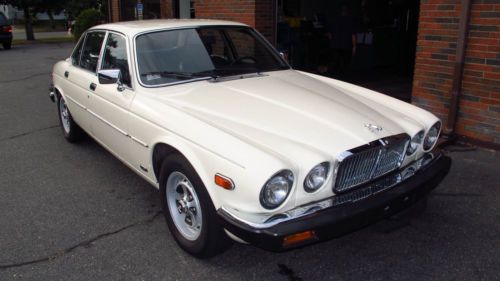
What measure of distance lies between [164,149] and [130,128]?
61cm

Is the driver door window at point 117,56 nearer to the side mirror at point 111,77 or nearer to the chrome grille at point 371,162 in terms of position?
the side mirror at point 111,77

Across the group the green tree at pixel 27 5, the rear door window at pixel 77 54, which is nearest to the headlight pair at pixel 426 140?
the rear door window at pixel 77 54

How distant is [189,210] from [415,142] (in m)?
1.72

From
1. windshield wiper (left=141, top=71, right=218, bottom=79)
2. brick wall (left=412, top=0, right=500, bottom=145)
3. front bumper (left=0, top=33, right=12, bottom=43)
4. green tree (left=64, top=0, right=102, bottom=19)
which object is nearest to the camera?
windshield wiper (left=141, top=71, right=218, bottom=79)

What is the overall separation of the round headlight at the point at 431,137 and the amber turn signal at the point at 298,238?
1365mm

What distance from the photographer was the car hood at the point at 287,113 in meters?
3.06

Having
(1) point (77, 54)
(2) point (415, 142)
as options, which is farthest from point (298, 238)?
(1) point (77, 54)

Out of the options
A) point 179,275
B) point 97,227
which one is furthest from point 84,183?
point 179,275

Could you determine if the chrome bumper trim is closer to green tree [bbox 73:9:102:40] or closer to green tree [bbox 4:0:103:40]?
green tree [bbox 73:9:102:40]

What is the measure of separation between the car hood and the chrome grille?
66 mm

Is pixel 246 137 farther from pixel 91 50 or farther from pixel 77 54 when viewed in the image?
pixel 77 54

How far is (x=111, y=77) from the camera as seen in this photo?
4066 millimetres

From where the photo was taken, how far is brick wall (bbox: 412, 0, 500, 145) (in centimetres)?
539

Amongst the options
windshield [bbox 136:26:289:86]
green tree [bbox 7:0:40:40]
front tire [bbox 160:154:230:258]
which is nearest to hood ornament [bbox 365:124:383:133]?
front tire [bbox 160:154:230:258]
